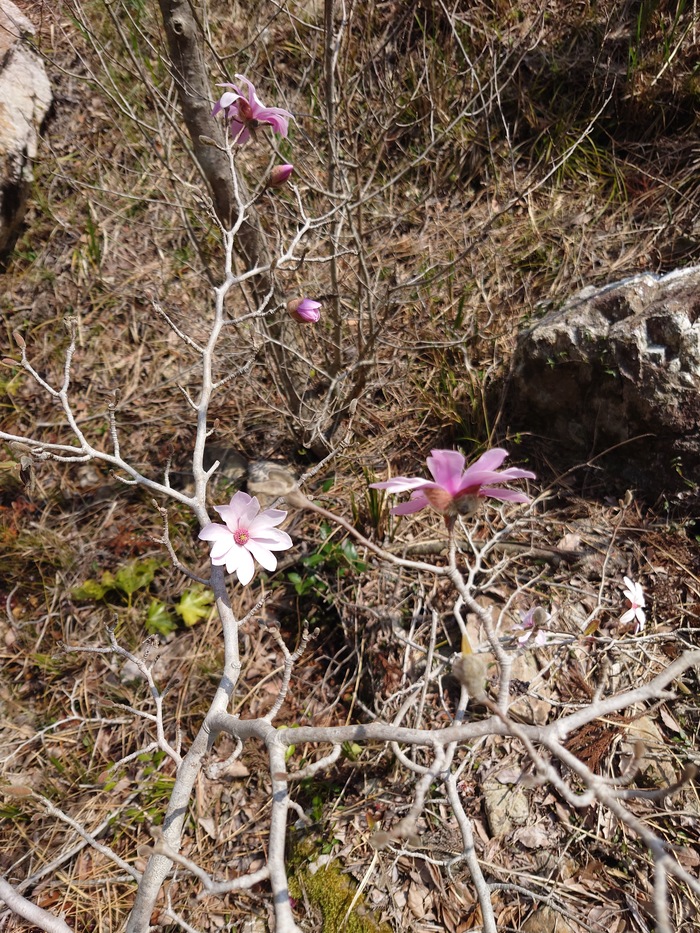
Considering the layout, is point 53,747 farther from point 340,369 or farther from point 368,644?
point 340,369

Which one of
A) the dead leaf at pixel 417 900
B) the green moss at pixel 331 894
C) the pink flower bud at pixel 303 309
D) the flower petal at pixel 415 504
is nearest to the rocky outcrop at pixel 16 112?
the pink flower bud at pixel 303 309

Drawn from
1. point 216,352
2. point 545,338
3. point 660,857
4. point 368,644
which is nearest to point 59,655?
point 368,644

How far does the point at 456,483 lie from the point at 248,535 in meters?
0.58

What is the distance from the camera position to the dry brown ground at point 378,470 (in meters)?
1.84

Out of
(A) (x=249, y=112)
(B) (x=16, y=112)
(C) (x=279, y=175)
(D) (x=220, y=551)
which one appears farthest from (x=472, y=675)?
(B) (x=16, y=112)

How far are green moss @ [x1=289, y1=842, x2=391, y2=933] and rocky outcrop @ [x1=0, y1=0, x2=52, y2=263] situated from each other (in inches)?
135

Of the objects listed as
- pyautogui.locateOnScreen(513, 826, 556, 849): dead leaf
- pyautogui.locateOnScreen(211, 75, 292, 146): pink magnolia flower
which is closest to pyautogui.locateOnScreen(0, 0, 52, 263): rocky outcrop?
pyautogui.locateOnScreen(211, 75, 292, 146): pink magnolia flower

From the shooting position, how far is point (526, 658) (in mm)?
2078

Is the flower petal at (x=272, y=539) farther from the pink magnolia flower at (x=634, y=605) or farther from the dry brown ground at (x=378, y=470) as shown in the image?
the pink magnolia flower at (x=634, y=605)

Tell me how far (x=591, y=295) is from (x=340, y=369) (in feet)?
3.65

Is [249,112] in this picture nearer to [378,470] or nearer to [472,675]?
[378,470]

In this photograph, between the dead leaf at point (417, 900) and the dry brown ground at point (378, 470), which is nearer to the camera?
the dead leaf at point (417, 900)

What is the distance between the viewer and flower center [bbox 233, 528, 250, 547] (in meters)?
1.36

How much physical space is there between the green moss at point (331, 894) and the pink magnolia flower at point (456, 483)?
1413 mm
